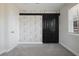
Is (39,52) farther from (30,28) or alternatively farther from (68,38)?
(30,28)

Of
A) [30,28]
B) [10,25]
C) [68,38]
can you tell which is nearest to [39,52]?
[68,38]

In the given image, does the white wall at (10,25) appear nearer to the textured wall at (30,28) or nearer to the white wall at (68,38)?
the textured wall at (30,28)

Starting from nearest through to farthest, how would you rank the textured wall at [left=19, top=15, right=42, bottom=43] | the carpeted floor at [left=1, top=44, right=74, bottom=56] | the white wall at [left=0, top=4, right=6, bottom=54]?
the carpeted floor at [left=1, top=44, right=74, bottom=56] → the white wall at [left=0, top=4, right=6, bottom=54] → the textured wall at [left=19, top=15, right=42, bottom=43]

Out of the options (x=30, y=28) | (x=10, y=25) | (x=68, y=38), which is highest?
(x=10, y=25)

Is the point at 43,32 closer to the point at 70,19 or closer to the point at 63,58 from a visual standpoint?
the point at 70,19

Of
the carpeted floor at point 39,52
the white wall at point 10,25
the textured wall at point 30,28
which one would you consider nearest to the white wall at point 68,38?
the carpeted floor at point 39,52

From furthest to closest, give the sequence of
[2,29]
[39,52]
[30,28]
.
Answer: [30,28]
[39,52]
[2,29]

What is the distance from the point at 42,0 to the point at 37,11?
7.91 m

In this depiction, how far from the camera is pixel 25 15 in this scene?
9094 millimetres

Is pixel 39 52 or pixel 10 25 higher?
pixel 10 25

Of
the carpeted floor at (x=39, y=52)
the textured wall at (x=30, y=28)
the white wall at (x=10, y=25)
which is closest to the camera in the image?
the carpeted floor at (x=39, y=52)

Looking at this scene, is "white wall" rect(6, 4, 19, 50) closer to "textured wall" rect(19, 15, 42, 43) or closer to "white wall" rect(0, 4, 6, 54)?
"white wall" rect(0, 4, 6, 54)

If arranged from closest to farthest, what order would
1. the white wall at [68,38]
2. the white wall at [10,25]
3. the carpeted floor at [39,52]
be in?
the white wall at [68,38] < the carpeted floor at [39,52] < the white wall at [10,25]

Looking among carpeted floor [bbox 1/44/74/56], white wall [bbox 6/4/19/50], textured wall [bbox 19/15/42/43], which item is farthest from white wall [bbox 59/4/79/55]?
white wall [bbox 6/4/19/50]
